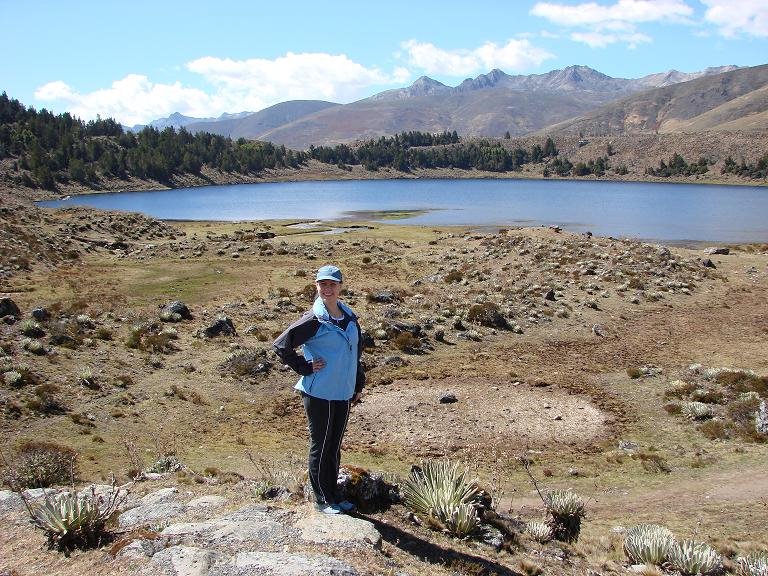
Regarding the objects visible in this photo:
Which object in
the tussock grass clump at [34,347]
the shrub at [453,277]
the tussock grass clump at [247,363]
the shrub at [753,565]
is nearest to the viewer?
the shrub at [753,565]

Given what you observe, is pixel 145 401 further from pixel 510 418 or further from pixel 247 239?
pixel 247 239

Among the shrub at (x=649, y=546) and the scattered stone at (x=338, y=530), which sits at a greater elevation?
the scattered stone at (x=338, y=530)

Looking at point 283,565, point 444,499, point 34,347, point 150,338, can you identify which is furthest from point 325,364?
point 150,338

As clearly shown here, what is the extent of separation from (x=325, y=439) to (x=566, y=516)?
435cm

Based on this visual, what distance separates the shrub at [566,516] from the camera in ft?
29.8

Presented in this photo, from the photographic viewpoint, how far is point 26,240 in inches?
1682

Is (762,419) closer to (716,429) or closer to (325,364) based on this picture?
(716,429)

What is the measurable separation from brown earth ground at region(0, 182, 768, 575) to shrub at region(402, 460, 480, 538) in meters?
0.35

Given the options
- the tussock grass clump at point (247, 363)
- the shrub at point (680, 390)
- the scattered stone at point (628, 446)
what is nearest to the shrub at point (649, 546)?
the scattered stone at point (628, 446)

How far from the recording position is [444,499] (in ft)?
26.9

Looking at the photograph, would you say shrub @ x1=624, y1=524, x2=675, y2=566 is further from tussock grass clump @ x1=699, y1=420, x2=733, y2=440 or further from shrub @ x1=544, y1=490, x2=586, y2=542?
tussock grass clump @ x1=699, y1=420, x2=733, y2=440

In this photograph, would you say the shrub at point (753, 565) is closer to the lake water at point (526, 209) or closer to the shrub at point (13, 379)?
the shrub at point (13, 379)

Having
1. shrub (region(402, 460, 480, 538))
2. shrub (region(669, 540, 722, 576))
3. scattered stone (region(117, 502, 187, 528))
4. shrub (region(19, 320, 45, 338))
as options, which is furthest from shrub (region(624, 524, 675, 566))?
shrub (region(19, 320, 45, 338))

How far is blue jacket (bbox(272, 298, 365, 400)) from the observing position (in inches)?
278
